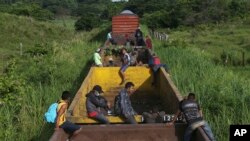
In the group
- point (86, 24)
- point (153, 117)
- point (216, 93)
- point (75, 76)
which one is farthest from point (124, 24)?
point (86, 24)

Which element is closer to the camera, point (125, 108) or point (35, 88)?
point (125, 108)

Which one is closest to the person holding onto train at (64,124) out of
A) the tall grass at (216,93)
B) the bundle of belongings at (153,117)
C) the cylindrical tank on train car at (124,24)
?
the bundle of belongings at (153,117)

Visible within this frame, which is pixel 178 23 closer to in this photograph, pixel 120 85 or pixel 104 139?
pixel 120 85

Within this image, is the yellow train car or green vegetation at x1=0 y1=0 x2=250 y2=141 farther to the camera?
green vegetation at x1=0 y1=0 x2=250 y2=141

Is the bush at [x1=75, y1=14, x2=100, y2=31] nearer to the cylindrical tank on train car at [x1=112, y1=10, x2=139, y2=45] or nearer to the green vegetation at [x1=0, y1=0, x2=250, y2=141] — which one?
the green vegetation at [x1=0, y1=0, x2=250, y2=141]

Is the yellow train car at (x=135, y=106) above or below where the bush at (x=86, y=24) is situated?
above

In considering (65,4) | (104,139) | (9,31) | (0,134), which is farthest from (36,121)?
(65,4)

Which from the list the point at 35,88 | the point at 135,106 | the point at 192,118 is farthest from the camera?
the point at 35,88

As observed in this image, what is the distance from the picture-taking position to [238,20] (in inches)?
1973

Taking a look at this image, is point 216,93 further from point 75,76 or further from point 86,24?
point 86,24

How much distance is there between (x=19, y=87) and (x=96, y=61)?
3701 millimetres

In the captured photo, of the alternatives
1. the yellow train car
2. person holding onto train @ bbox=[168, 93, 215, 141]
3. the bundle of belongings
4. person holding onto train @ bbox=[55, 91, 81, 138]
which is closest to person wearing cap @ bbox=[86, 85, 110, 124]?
the yellow train car

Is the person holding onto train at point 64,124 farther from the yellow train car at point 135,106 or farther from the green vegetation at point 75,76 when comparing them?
the green vegetation at point 75,76

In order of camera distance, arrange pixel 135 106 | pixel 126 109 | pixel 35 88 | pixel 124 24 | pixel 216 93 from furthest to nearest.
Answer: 1. pixel 124 24
2. pixel 35 88
3. pixel 135 106
4. pixel 216 93
5. pixel 126 109
